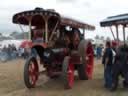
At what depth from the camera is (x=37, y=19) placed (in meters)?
12.3

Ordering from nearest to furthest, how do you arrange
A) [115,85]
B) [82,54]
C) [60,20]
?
[115,85] → [60,20] → [82,54]

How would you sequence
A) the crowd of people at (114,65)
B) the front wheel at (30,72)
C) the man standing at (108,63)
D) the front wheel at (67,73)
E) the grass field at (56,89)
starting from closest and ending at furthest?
the grass field at (56,89) < the crowd of people at (114,65) < the front wheel at (67,73) < the man standing at (108,63) < the front wheel at (30,72)

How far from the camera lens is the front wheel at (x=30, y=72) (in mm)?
11414

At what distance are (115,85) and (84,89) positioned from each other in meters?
1.04

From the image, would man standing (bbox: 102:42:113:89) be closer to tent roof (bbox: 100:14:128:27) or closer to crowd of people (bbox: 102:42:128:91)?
crowd of people (bbox: 102:42:128:91)

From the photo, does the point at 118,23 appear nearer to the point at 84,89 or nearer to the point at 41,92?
the point at 84,89

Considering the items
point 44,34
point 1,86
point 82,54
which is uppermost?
point 44,34

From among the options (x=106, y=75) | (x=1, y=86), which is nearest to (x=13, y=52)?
(x=1, y=86)

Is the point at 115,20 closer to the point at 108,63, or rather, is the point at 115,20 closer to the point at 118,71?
the point at 108,63

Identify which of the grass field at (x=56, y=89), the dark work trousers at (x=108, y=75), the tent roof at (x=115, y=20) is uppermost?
the tent roof at (x=115, y=20)

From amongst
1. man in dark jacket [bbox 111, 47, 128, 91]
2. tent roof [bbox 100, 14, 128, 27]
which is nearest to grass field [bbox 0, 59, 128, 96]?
man in dark jacket [bbox 111, 47, 128, 91]

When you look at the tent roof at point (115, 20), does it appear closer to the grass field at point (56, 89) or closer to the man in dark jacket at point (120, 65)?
the man in dark jacket at point (120, 65)

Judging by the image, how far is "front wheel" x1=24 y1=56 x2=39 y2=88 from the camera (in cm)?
1141

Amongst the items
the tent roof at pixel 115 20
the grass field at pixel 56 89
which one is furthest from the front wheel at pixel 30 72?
the tent roof at pixel 115 20
